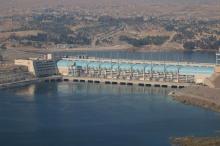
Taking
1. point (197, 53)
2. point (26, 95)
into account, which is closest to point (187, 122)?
point (26, 95)

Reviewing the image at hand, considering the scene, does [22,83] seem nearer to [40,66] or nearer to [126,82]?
[40,66]

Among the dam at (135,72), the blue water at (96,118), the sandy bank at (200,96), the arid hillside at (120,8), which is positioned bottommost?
the blue water at (96,118)

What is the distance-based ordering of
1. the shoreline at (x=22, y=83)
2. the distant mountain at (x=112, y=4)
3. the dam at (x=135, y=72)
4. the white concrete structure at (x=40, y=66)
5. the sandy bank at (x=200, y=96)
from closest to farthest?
1. the sandy bank at (x=200, y=96)
2. the shoreline at (x=22, y=83)
3. the dam at (x=135, y=72)
4. the white concrete structure at (x=40, y=66)
5. the distant mountain at (x=112, y=4)

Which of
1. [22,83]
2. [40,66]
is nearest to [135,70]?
[40,66]

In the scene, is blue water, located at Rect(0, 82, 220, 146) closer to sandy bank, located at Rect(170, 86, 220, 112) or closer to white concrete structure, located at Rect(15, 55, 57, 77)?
sandy bank, located at Rect(170, 86, 220, 112)

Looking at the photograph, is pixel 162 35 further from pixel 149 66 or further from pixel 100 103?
pixel 100 103

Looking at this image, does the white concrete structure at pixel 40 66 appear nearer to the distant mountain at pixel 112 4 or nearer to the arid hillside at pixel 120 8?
the arid hillside at pixel 120 8

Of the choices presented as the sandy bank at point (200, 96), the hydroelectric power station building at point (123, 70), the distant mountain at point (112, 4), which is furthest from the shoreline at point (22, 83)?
the distant mountain at point (112, 4)

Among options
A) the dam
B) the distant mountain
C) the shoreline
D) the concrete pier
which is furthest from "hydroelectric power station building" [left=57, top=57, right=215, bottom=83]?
the distant mountain
